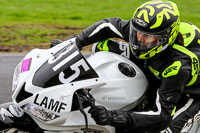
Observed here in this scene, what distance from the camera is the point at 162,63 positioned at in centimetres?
396

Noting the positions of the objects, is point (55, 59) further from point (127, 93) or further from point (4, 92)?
point (4, 92)

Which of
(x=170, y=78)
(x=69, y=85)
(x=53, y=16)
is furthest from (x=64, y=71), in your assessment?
(x=53, y=16)

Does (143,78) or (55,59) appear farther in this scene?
(143,78)

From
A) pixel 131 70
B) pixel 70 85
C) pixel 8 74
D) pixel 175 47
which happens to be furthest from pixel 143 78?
pixel 8 74

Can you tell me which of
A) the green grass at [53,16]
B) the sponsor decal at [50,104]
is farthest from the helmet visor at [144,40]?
the green grass at [53,16]

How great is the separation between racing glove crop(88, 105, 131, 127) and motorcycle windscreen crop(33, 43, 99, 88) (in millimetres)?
294

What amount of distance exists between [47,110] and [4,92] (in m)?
2.64

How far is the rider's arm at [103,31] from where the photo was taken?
4.25 metres

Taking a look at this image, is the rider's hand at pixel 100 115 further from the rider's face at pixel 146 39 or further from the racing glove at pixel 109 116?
the rider's face at pixel 146 39

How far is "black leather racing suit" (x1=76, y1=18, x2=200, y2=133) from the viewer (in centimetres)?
372

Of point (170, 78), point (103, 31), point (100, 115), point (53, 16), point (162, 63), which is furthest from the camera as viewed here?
point (53, 16)

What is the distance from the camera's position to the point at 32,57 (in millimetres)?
3777

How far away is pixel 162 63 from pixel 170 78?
30 centimetres

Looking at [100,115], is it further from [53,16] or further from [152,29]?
[53,16]
